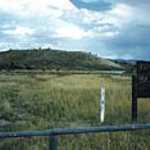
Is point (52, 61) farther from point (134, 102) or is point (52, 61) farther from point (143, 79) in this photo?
point (134, 102)

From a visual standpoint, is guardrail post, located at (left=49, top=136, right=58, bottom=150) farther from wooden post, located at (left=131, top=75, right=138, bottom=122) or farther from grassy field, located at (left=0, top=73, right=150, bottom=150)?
wooden post, located at (left=131, top=75, right=138, bottom=122)

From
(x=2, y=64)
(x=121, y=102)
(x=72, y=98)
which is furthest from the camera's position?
(x=2, y=64)

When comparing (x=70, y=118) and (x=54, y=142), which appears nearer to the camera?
(x=54, y=142)

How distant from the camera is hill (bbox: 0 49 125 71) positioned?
111 m

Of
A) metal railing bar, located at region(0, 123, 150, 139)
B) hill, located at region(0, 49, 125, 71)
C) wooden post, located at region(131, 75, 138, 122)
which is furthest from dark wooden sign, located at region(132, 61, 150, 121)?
hill, located at region(0, 49, 125, 71)

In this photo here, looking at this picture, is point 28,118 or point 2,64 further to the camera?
point 2,64

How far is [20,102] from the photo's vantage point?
77.7ft

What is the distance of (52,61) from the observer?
4614 inches

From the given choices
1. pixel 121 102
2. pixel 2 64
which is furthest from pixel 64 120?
pixel 2 64

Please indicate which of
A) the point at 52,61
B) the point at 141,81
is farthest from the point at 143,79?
the point at 52,61

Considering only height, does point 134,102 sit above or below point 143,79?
below

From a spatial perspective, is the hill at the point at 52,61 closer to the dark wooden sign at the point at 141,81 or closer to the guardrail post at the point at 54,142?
the dark wooden sign at the point at 141,81

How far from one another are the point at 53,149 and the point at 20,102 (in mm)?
16605

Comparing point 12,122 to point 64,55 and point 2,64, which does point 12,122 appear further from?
point 64,55
